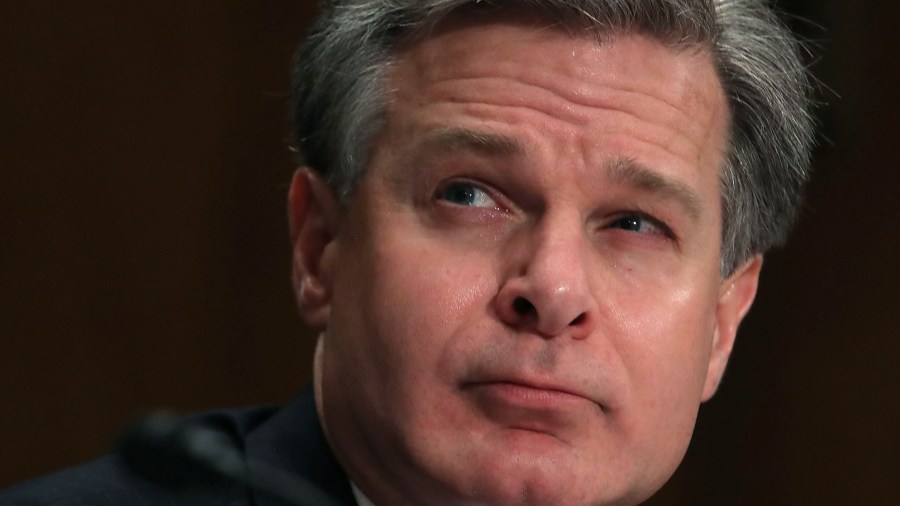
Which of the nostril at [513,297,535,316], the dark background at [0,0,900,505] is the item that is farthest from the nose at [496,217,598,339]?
the dark background at [0,0,900,505]

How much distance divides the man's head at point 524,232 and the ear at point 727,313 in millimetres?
88

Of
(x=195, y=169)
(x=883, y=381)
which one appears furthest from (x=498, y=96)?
(x=883, y=381)

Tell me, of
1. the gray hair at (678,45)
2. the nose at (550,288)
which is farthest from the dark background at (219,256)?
the nose at (550,288)

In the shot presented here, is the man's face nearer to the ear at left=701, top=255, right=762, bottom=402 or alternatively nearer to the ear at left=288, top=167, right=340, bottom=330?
the ear at left=288, top=167, right=340, bottom=330

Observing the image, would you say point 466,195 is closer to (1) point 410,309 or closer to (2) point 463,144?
(2) point 463,144

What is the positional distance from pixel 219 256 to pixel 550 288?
1861 mm

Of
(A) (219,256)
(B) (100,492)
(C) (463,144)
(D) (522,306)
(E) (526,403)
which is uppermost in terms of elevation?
(C) (463,144)

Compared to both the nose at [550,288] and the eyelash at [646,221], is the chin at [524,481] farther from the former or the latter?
the eyelash at [646,221]

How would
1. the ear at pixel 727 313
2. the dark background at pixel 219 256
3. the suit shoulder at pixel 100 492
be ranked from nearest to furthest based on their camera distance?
1. the suit shoulder at pixel 100 492
2. the ear at pixel 727 313
3. the dark background at pixel 219 256

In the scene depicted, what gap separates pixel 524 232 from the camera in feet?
6.60

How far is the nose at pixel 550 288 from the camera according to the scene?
189cm

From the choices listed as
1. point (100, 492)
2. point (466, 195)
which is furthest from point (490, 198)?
point (100, 492)

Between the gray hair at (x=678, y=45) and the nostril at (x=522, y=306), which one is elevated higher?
the gray hair at (x=678, y=45)

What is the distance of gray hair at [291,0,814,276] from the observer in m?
2.12
